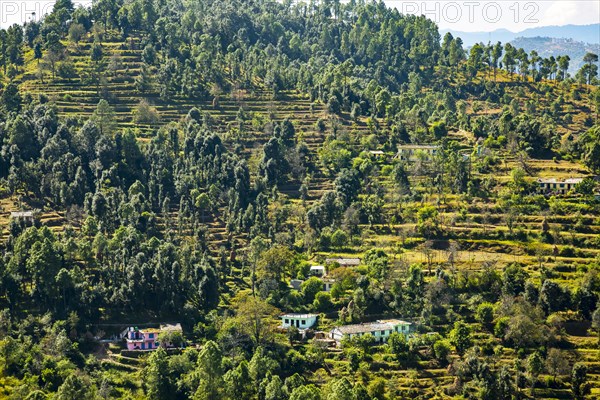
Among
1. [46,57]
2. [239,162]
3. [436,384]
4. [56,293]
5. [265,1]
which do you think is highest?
[265,1]

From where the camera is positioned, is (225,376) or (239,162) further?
(239,162)

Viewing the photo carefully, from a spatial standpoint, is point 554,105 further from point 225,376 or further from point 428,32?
point 225,376

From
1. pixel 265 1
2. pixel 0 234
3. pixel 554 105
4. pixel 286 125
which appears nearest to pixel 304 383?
pixel 0 234

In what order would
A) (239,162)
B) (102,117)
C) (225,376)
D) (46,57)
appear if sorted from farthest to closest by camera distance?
(46,57) < (102,117) < (239,162) < (225,376)

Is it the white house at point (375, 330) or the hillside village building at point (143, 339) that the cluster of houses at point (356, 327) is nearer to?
the white house at point (375, 330)

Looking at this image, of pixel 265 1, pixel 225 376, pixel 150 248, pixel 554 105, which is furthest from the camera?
pixel 265 1

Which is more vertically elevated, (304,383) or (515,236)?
(515,236)

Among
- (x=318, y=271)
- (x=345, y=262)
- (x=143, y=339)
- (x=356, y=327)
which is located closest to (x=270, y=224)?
(x=318, y=271)
